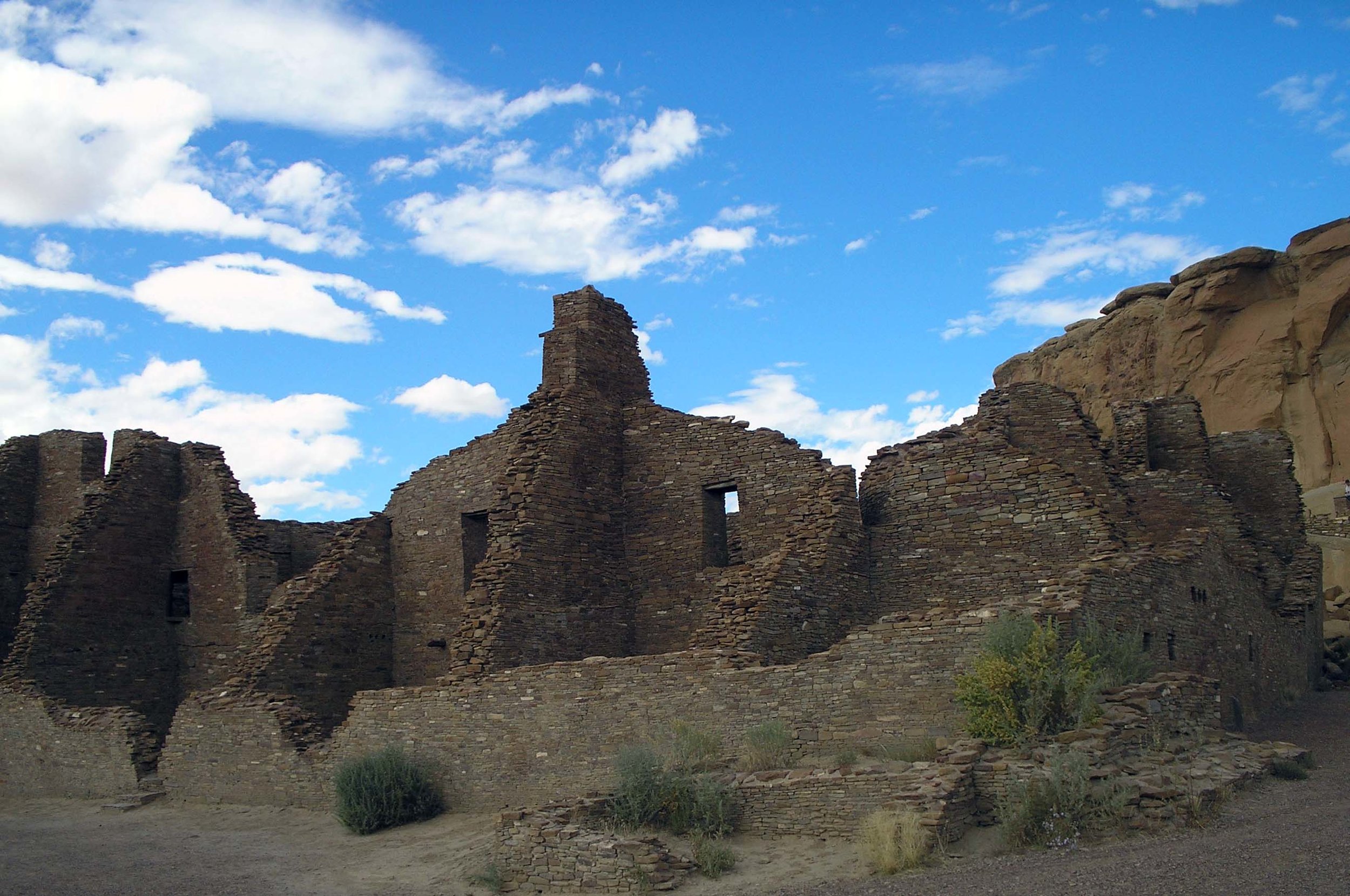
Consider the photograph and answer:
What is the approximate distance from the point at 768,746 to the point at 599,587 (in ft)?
22.0

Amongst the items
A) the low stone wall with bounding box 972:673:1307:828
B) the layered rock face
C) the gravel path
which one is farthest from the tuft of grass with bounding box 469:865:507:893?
the layered rock face

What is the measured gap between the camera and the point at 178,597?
24.1 meters

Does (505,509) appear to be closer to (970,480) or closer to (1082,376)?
(970,480)

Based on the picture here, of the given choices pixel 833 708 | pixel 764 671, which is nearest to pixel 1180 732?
pixel 833 708

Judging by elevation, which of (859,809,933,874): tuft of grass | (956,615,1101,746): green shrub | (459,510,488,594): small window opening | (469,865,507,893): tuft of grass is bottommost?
(469,865,507,893): tuft of grass

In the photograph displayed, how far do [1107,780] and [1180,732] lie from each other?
193cm

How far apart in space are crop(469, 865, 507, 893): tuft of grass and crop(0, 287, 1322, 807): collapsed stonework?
2.40 meters

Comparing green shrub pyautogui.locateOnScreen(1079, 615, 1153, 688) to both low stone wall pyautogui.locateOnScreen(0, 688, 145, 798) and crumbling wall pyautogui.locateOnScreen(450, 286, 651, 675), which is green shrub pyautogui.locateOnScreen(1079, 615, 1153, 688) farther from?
low stone wall pyautogui.locateOnScreen(0, 688, 145, 798)

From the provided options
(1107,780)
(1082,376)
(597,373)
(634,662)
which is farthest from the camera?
(1082,376)

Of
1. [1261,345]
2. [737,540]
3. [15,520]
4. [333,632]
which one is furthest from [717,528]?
[1261,345]

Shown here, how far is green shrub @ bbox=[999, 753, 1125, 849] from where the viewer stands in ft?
32.9

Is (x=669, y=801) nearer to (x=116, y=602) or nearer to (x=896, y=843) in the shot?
(x=896, y=843)

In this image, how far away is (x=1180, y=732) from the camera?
11.7 meters

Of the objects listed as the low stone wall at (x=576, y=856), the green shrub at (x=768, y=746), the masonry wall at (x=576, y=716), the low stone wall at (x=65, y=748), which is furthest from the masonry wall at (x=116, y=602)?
the green shrub at (x=768, y=746)
